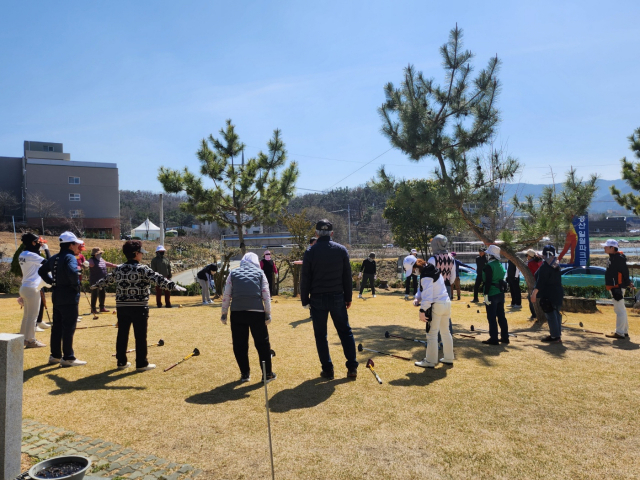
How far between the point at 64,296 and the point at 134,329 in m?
1.10

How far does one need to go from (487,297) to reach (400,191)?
3306 mm

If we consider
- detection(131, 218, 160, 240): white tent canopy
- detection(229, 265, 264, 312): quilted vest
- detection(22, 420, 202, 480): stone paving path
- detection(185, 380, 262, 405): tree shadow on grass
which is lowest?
detection(185, 380, 262, 405): tree shadow on grass

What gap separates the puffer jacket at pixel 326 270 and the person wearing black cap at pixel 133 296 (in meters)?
1.94

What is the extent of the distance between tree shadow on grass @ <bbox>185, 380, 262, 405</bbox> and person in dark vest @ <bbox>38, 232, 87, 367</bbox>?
2.35m

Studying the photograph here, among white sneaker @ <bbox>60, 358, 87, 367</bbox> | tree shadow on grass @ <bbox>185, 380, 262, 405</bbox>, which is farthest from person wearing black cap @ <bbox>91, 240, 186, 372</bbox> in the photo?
tree shadow on grass @ <bbox>185, 380, 262, 405</bbox>

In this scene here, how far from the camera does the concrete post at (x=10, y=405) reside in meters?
3.14

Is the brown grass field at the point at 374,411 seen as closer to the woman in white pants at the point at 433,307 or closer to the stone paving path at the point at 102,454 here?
the stone paving path at the point at 102,454

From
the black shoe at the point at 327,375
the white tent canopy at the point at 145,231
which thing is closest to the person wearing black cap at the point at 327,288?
the black shoe at the point at 327,375

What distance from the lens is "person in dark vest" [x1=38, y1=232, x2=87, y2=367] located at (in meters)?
6.15

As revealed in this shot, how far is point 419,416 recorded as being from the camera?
14.5ft

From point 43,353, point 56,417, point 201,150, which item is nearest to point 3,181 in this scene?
point 201,150

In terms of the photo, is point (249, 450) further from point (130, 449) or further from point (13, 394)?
point (13, 394)

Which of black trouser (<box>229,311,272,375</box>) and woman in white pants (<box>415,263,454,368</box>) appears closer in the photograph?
black trouser (<box>229,311,272,375</box>)

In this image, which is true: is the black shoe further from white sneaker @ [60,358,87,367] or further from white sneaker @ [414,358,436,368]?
white sneaker @ [60,358,87,367]
